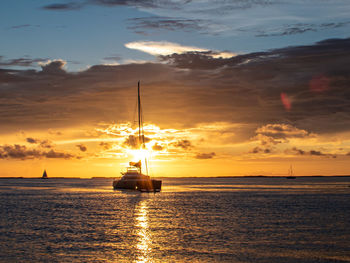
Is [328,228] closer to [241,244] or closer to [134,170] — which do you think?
[241,244]

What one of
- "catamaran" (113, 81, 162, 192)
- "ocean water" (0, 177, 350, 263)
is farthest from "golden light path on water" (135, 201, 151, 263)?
"catamaran" (113, 81, 162, 192)

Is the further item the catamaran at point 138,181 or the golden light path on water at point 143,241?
the catamaran at point 138,181

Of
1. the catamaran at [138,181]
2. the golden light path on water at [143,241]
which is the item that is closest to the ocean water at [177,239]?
the golden light path on water at [143,241]

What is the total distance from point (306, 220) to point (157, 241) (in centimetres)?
3041

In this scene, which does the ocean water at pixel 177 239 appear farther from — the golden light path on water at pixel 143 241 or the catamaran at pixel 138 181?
the catamaran at pixel 138 181

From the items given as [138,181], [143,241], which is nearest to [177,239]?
[143,241]

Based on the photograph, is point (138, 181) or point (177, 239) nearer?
point (177, 239)

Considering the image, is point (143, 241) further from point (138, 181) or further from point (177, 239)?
point (138, 181)

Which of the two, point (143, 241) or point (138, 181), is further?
point (138, 181)

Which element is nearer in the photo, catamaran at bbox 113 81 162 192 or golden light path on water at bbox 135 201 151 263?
golden light path on water at bbox 135 201 151 263

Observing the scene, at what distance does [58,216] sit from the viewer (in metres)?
76.1

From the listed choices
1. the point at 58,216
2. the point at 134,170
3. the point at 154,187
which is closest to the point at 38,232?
the point at 58,216

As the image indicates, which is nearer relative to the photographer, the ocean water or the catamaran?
the ocean water

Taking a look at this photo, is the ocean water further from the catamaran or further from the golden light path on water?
the catamaran
